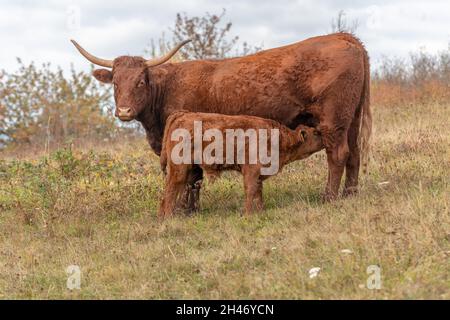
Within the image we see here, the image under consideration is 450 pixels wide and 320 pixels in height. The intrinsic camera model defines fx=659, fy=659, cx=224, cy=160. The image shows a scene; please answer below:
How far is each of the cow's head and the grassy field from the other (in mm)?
1443

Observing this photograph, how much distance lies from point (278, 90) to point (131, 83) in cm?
190

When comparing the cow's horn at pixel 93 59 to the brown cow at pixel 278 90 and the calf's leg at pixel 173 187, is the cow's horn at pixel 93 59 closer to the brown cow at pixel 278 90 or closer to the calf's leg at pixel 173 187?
the brown cow at pixel 278 90

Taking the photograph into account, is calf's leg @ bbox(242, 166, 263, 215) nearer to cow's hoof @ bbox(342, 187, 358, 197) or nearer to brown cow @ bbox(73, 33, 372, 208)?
brown cow @ bbox(73, 33, 372, 208)

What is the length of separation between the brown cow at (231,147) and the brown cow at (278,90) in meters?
0.42

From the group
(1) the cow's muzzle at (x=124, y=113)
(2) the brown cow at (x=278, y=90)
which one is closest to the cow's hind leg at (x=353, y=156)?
(2) the brown cow at (x=278, y=90)

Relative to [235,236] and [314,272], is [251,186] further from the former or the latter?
[314,272]

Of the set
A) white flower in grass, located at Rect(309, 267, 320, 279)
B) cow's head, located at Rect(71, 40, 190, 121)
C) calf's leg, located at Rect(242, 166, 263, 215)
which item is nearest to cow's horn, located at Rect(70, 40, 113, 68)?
cow's head, located at Rect(71, 40, 190, 121)

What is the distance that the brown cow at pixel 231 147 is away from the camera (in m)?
7.85

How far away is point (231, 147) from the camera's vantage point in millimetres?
7844

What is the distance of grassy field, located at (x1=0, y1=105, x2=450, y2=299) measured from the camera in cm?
548

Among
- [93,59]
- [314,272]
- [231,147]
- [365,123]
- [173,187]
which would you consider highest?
[93,59]

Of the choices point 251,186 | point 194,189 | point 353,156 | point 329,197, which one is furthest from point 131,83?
point 353,156

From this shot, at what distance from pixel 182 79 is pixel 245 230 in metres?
2.57

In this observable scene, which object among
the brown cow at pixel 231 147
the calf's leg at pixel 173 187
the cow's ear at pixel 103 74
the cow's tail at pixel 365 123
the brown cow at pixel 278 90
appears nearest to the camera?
the brown cow at pixel 231 147
